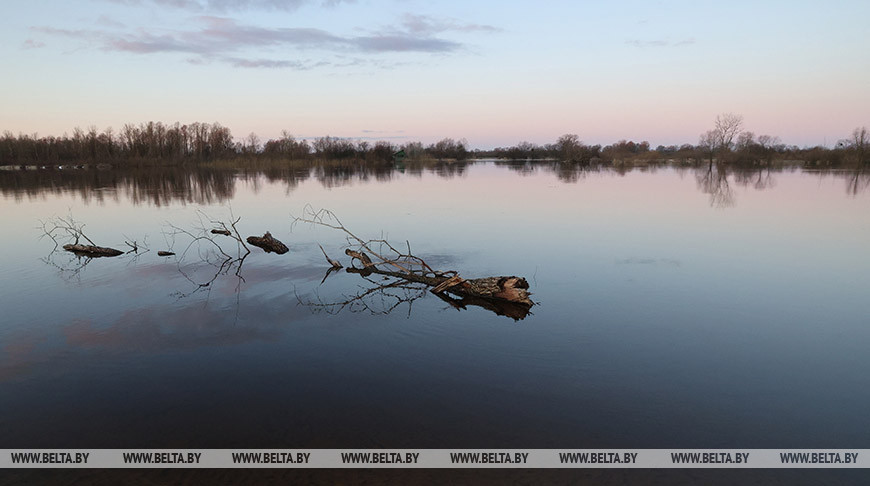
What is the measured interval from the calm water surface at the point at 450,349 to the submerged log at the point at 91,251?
345mm

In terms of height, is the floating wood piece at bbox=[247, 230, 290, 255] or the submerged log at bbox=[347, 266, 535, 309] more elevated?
the floating wood piece at bbox=[247, 230, 290, 255]

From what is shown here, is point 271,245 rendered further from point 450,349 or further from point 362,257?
point 450,349

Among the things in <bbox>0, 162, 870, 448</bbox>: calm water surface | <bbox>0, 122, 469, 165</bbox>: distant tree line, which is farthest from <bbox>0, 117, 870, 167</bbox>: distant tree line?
<bbox>0, 162, 870, 448</bbox>: calm water surface

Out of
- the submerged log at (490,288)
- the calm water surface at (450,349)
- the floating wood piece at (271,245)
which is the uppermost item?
the floating wood piece at (271,245)

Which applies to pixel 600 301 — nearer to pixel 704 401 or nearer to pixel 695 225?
pixel 704 401

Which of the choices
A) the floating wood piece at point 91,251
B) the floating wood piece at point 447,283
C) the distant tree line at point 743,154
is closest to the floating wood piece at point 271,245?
the floating wood piece at point 91,251

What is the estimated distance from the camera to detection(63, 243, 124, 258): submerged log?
1422cm

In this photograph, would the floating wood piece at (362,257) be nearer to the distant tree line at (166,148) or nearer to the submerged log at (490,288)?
the submerged log at (490,288)

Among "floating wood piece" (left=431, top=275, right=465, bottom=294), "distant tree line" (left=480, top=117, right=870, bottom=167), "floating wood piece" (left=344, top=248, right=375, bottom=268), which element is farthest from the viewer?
"distant tree line" (left=480, top=117, right=870, bottom=167)

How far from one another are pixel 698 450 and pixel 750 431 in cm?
86

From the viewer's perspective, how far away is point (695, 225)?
18.7m

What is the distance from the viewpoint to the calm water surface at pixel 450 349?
211 inches

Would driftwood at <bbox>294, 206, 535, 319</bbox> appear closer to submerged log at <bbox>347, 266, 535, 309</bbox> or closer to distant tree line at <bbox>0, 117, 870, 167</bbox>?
submerged log at <bbox>347, 266, 535, 309</bbox>

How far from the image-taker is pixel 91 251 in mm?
14312
